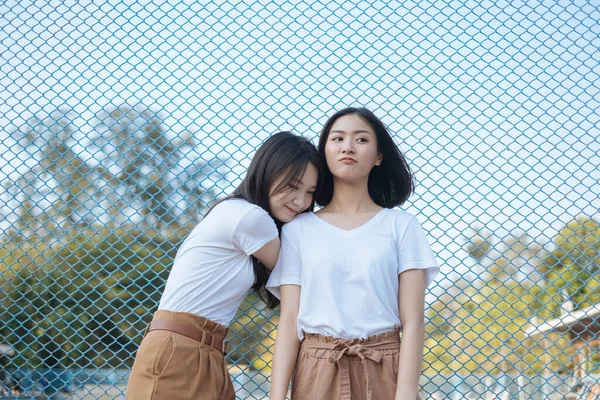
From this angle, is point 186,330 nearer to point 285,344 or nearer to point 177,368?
point 177,368

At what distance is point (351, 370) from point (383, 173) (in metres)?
0.90

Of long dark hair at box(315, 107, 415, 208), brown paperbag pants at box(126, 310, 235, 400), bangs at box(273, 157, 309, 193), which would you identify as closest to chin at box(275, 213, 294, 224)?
bangs at box(273, 157, 309, 193)

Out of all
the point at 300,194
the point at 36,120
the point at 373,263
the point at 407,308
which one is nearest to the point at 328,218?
the point at 300,194

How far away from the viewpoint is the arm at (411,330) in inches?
85.9

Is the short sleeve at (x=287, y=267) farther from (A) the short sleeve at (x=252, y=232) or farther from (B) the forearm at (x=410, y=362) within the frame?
(B) the forearm at (x=410, y=362)

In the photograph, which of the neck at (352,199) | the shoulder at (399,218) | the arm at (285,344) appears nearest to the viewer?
the arm at (285,344)

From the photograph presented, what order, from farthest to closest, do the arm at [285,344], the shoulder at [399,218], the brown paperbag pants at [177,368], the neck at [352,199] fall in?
1. the neck at [352,199]
2. the shoulder at [399,218]
3. the arm at [285,344]
4. the brown paperbag pants at [177,368]

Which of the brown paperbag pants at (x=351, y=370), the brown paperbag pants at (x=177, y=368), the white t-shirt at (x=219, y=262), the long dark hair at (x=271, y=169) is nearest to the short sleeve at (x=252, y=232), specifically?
the white t-shirt at (x=219, y=262)

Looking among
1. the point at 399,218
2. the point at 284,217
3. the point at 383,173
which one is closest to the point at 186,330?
the point at 284,217

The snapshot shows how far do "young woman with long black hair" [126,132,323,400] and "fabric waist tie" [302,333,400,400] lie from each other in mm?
383

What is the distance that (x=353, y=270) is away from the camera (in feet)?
7.65

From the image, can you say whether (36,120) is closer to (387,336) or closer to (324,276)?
(324,276)

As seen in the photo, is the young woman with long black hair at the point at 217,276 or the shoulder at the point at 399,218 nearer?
the young woman with long black hair at the point at 217,276

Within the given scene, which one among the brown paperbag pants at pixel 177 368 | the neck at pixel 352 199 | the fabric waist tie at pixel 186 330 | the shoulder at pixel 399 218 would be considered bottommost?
the brown paperbag pants at pixel 177 368
